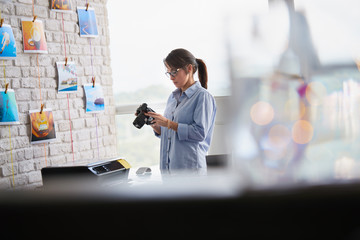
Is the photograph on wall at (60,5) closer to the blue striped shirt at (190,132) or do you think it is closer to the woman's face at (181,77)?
the woman's face at (181,77)

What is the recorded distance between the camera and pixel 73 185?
255 mm

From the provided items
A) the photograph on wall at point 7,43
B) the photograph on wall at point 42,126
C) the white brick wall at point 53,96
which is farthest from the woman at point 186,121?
the photograph on wall at point 7,43

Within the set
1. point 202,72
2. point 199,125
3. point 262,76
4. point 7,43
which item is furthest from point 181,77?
point 262,76

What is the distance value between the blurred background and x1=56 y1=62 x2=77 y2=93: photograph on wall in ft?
1.80

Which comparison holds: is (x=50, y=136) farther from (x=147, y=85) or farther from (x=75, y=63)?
(x=147, y=85)

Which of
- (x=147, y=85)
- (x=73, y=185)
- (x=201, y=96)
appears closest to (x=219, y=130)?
(x=147, y=85)

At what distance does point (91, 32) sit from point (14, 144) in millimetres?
1101

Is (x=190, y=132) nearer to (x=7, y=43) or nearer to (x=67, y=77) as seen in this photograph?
(x=67, y=77)

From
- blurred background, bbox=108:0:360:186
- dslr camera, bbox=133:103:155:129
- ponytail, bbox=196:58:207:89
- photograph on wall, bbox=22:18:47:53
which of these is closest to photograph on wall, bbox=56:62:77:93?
photograph on wall, bbox=22:18:47:53

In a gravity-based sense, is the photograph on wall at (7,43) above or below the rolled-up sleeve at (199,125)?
above

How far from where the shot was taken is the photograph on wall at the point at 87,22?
114 inches

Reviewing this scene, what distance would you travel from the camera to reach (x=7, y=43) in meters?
2.36

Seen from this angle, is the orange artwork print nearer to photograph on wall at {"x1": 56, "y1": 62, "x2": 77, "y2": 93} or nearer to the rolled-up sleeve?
photograph on wall at {"x1": 56, "y1": 62, "x2": 77, "y2": 93}

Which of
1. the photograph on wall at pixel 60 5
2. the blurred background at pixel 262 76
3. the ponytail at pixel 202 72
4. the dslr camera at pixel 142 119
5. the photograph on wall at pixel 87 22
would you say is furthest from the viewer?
the photograph on wall at pixel 87 22
